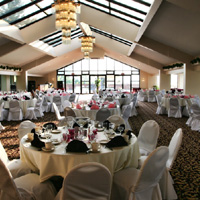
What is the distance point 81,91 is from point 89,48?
1518 centimetres

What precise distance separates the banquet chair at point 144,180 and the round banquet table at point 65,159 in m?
0.19

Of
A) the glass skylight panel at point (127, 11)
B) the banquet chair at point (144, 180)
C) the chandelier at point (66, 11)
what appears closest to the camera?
the banquet chair at point (144, 180)

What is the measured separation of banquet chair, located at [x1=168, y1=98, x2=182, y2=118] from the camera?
9.35 meters

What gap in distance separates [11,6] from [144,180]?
8265mm

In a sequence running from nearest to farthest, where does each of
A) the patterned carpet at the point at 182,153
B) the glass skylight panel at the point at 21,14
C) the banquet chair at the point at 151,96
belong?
the patterned carpet at the point at 182,153 → the glass skylight panel at the point at 21,14 → the banquet chair at the point at 151,96

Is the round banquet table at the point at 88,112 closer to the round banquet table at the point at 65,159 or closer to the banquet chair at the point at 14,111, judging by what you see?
the banquet chair at the point at 14,111

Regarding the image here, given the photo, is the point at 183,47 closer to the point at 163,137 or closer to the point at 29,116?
the point at 163,137

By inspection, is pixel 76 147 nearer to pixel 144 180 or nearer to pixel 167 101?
pixel 144 180

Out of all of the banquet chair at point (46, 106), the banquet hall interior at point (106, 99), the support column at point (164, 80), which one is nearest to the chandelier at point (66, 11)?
the banquet hall interior at point (106, 99)

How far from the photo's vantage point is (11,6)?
319 inches

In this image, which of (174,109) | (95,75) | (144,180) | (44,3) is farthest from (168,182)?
(95,75)

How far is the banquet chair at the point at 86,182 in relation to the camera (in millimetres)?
1862

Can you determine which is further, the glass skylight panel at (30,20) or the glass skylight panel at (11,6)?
the glass skylight panel at (30,20)

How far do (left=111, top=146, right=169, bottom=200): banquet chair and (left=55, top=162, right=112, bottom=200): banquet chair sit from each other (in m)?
0.48
